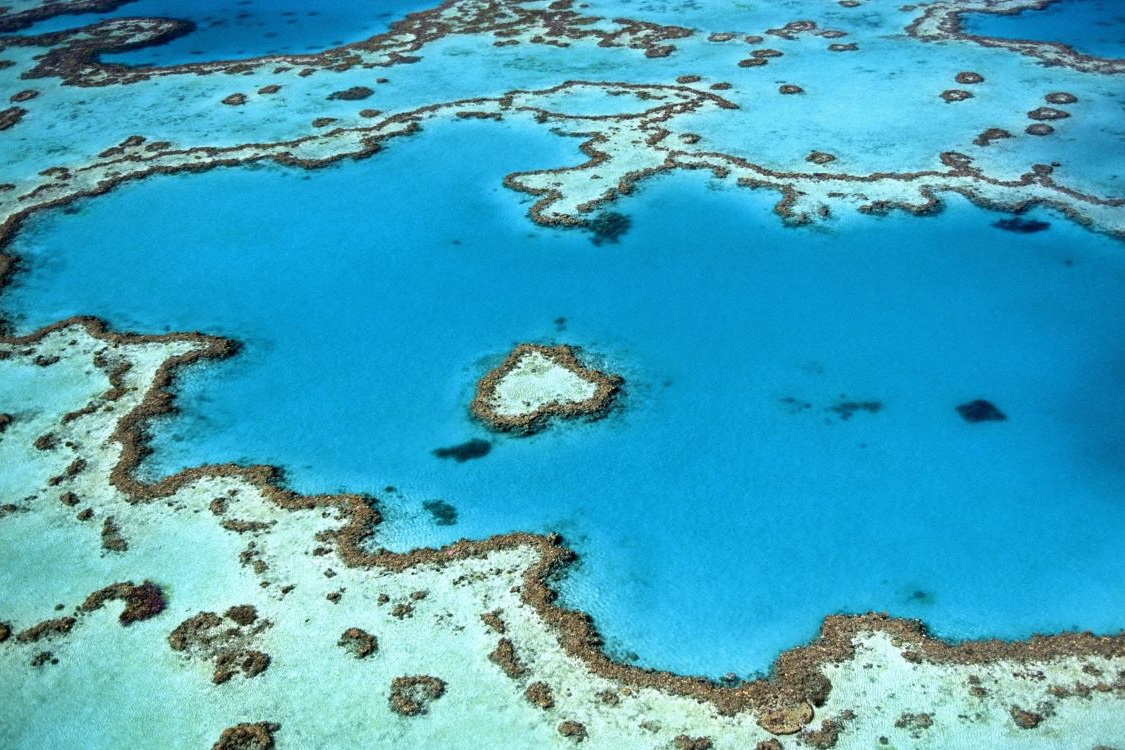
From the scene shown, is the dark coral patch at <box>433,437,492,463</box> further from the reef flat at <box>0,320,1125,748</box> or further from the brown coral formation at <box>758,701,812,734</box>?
the brown coral formation at <box>758,701,812,734</box>

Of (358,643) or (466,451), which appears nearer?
(358,643)

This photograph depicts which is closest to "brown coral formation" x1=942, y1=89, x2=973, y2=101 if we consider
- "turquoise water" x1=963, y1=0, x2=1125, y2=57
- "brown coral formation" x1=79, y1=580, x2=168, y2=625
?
"turquoise water" x1=963, y1=0, x2=1125, y2=57

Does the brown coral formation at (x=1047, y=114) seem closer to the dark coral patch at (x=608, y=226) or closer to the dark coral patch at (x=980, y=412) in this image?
the dark coral patch at (x=608, y=226)

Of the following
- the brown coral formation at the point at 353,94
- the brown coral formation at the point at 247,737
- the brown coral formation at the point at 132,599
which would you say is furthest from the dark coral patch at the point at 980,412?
the brown coral formation at the point at 353,94

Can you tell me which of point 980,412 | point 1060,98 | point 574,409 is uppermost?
point 1060,98

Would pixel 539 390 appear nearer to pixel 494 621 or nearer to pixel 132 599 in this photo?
pixel 494 621

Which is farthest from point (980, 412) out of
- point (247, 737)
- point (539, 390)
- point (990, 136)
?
point (247, 737)

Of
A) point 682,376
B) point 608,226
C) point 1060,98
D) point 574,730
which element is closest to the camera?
point 574,730
